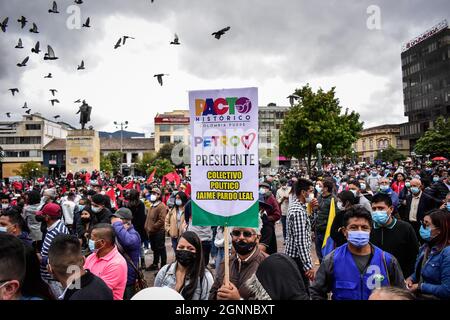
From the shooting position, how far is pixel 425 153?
1617 inches

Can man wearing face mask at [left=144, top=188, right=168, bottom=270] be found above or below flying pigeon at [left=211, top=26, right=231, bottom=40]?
below

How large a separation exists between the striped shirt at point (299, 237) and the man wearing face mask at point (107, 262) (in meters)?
1.97

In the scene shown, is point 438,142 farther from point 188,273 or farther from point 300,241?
point 188,273

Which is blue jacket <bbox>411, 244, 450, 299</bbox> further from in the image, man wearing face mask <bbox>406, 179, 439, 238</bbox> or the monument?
the monument

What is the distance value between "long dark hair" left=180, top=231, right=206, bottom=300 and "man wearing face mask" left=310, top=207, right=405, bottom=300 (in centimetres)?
95

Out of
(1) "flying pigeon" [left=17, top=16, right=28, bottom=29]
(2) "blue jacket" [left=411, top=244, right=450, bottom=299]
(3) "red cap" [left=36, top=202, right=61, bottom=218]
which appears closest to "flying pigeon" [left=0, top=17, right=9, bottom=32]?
(1) "flying pigeon" [left=17, top=16, right=28, bottom=29]

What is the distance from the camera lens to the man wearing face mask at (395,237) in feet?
13.6

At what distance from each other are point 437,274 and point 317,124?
30.8m

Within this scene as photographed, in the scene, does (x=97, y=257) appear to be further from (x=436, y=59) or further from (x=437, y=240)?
(x=436, y=59)

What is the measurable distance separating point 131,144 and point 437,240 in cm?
8546

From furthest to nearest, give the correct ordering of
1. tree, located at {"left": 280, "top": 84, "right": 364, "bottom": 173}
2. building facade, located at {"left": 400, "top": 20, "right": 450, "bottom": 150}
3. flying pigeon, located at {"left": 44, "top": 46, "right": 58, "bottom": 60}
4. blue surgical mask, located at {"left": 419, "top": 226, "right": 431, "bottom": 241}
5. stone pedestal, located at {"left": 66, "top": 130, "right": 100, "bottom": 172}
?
building facade, located at {"left": 400, "top": 20, "right": 450, "bottom": 150}, stone pedestal, located at {"left": 66, "top": 130, "right": 100, "bottom": 172}, tree, located at {"left": 280, "top": 84, "right": 364, "bottom": 173}, flying pigeon, located at {"left": 44, "top": 46, "right": 58, "bottom": 60}, blue surgical mask, located at {"left": 419, "top": 226, "right": 431, "bottom": 241}

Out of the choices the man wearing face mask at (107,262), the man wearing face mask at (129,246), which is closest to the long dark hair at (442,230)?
the man wearing face mask at (107,262)

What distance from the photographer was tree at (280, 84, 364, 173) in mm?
33406

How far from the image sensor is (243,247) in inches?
136
